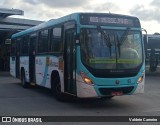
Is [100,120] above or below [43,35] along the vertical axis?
below

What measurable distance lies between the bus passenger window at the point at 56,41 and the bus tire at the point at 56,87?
974mm

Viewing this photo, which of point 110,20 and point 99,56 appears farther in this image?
point 110,20

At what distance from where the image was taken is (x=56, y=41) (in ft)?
46.6

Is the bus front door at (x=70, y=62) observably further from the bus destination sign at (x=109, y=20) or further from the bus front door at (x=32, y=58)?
the bus front door at (x=32, y=58)

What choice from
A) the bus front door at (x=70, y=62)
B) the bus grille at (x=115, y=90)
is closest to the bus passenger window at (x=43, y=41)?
the bus front door at (x=70, y=62)

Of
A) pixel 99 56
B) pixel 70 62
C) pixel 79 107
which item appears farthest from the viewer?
pixel 70 62

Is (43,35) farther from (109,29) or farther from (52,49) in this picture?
(109,29)

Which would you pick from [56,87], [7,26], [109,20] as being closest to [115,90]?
[109,20]

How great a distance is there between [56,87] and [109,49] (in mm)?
2989

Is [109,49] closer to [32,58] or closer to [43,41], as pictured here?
[43,41]

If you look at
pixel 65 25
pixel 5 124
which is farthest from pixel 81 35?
pixel 5 124

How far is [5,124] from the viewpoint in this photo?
936 cm

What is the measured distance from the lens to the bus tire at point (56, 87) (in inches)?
546

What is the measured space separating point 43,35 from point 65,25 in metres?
2.94
